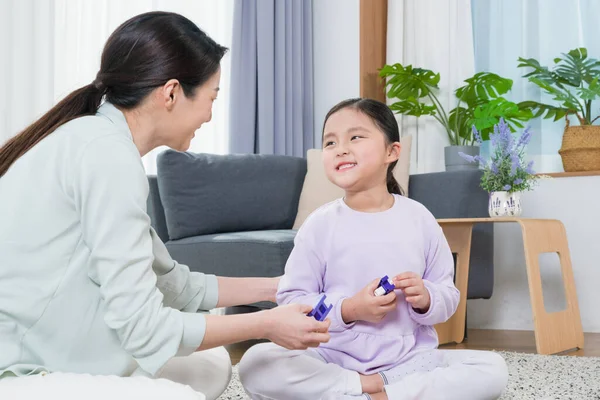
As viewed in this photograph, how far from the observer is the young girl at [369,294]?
141cm

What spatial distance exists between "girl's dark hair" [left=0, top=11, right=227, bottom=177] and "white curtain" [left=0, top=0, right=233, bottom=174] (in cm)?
180

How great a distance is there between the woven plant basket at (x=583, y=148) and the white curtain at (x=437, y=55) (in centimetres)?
63

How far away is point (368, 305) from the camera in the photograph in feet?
4.41

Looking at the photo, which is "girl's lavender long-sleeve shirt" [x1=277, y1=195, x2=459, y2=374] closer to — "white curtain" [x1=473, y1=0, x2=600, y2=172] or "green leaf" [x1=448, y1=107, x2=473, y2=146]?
"green leaf" [x1=448, y1=107, x2=473, y2=146]

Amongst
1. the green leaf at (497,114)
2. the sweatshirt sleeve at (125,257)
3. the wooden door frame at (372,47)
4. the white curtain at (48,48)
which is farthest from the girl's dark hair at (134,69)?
the wooden door frame at (372,47)

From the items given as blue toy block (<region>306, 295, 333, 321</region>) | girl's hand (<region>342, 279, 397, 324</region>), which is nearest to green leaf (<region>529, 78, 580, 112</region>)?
girl's hand (<region>342, 279, 397, 324</region>)

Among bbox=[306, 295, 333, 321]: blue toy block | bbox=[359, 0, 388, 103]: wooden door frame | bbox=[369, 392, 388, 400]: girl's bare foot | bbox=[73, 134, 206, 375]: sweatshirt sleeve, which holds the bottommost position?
bbox=[369, 392, 388, 400]: girl's bare foot

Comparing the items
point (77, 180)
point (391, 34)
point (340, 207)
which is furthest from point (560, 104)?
point (77, 180)

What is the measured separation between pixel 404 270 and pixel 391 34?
276cm

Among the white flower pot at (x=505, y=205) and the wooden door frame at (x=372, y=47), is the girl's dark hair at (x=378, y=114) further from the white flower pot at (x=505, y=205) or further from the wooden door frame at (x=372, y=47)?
the wooden door frame at (x=372, y=47)

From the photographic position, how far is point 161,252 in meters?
1.32

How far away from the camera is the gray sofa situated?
2.94m

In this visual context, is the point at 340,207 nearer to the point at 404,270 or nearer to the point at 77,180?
the point at 404,270

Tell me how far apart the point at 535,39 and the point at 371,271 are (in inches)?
106
